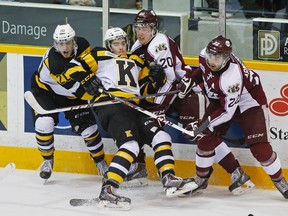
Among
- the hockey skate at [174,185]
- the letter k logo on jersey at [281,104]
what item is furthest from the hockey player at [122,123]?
the letter k logo on jersey at [281,104]

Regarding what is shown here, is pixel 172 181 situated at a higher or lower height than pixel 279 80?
lower

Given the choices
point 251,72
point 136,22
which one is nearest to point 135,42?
point 136,22

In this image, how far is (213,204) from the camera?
6293 mm

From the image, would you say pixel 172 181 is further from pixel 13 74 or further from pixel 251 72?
pixel 13 74

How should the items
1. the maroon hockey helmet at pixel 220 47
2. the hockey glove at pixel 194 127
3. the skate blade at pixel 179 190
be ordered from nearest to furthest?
the maroon hockey helmet at pixel 220 47, the skate blade at pixel 179 190, the hockey glove at pixel 194 127

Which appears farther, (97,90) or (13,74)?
(13,74)

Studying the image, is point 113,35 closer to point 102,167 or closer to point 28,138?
point 102,167

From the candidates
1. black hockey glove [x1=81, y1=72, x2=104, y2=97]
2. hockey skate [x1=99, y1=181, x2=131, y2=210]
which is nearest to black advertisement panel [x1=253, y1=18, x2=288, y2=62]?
black hockey glove [x1=81, y1=72, x2=104, y2=97]

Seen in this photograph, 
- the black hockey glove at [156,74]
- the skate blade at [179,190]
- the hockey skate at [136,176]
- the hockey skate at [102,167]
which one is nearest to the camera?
the skate blade at [179,190]

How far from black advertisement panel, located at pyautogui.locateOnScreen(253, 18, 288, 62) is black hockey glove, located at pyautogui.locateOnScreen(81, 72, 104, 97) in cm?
103

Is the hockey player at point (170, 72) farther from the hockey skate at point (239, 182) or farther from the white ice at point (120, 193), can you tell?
the white ice at point (120, 193)

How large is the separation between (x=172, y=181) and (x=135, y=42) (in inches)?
39.9

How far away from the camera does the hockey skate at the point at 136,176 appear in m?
6.68

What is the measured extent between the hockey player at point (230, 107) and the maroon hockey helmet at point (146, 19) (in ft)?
1.15
